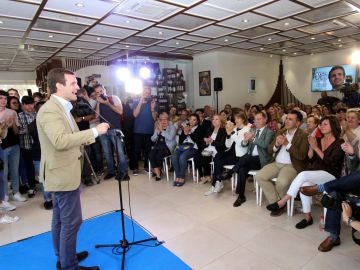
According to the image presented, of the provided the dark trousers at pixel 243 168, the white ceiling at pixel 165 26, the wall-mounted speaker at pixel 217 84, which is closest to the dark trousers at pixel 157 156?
the dark trousers at pixel 243 168

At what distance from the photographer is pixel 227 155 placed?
12.2ft

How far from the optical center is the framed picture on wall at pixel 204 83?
816cm

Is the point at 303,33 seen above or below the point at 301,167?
above

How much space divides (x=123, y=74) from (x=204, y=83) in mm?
2689

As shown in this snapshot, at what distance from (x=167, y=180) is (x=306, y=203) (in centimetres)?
233

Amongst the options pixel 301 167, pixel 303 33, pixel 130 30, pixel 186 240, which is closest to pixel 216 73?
pixel 303 33

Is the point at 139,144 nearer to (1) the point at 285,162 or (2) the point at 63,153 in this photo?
(1) the point at 285,162

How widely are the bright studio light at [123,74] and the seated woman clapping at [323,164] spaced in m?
6.22

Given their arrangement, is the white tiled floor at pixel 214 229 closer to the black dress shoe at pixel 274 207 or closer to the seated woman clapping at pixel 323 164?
the black dress shoe at pixel 274 207

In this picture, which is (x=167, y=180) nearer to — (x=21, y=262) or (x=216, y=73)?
(x=21, y=262)

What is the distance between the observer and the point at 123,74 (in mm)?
7965

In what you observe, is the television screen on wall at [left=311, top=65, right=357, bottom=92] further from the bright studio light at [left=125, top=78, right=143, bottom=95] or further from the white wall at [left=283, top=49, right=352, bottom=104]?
the bright studio light at [left=125, top=78, right=143, bottom=95]

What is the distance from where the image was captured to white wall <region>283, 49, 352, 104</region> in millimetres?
8688

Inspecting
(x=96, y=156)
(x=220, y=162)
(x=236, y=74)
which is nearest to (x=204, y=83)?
(x=236, y=74)
